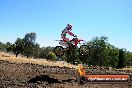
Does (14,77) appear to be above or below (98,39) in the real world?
below

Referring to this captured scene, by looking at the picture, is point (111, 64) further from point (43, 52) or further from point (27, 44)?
point (43, 52)

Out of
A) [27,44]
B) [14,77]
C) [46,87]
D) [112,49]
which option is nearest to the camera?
[46,87]

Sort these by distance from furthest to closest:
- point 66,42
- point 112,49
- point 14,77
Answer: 1. point 112,49
2. point 14,77
3. point 66,42

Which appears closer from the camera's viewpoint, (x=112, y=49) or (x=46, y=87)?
(x=46, y=87)

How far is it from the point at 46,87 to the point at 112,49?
102 meters

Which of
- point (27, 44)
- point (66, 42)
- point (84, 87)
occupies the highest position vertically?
point (27, 44)

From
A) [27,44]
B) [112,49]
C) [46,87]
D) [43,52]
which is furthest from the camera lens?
[43,52]

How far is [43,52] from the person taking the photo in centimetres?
17700

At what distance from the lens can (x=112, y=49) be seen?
122m

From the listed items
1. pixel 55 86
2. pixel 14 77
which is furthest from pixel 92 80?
pixel 14 77

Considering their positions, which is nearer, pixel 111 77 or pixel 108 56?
pixel 111 77

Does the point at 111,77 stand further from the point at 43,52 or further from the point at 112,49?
the point at 43,52

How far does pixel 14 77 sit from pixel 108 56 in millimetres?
89938

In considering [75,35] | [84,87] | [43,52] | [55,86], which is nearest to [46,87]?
[55,86]
